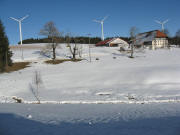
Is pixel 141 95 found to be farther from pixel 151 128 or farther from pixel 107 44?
pixel 107 44

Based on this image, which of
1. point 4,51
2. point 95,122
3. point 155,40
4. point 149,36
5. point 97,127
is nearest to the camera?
point 97,127

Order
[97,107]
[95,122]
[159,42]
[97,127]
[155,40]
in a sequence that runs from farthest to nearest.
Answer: [159,42]
[155,40]
[97,107]
[95,122]
[97,127]

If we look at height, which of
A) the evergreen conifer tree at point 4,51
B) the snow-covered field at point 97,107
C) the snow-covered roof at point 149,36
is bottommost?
the snow-covered field at point 97,107

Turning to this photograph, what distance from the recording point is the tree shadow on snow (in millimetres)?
9906

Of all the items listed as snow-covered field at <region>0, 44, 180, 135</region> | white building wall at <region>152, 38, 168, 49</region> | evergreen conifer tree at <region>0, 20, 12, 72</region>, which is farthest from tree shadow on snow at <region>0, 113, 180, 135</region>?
white building wall at <region>152, 38, 168, 49</region>

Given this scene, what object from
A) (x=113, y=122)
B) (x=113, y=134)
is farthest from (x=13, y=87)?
(x=113, y=134)

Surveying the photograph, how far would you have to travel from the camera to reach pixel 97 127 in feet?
35.6

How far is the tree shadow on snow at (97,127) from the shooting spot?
9906mm

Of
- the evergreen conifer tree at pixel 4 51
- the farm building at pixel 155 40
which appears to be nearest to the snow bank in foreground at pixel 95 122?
the evergreen conifer tree at pixel 4 51

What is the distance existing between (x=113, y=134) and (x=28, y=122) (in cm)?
591

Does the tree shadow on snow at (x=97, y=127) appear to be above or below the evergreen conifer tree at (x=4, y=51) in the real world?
below

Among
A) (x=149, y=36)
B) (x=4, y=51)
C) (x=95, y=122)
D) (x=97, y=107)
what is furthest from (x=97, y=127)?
(x=149, y=36)

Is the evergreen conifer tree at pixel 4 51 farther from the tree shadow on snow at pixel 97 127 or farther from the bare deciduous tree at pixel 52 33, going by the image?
the tree shadow on snow at pixel 97 127

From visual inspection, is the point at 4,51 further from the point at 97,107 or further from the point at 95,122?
the point at 95,122
